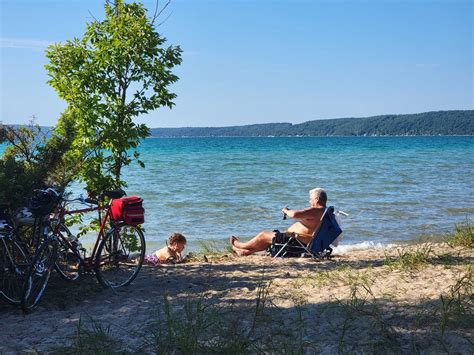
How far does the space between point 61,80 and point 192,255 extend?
328 cm

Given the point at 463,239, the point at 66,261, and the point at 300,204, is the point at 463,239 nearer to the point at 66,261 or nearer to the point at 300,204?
the point at 66,261

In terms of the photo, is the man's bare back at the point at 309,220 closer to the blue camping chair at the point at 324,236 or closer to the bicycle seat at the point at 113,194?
the blue camping chair at the point at 324,236

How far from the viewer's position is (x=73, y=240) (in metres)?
5.77

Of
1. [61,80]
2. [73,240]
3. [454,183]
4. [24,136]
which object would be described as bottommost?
[454,183]

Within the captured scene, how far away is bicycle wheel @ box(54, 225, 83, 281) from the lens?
18.7 feet

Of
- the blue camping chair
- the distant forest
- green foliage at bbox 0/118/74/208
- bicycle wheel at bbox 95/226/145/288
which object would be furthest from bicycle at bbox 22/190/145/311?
the distant forest

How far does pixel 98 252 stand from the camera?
5824 millimetres

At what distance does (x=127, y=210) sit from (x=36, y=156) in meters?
1.19

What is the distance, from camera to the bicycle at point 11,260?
17.1 feet

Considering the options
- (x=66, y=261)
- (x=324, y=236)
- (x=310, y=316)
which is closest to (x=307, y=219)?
(x=324, y=236)

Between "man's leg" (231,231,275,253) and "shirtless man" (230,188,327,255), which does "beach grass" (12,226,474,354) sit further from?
"man's leg" (231,231,275,253)

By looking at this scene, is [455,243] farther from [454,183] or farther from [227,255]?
[454,183]

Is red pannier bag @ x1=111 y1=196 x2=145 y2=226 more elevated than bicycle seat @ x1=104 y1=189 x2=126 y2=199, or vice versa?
bicycle seat @ x1=104 y1=189 x2=126 y2=199

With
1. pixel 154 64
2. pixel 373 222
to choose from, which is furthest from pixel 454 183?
pixel 154 64
